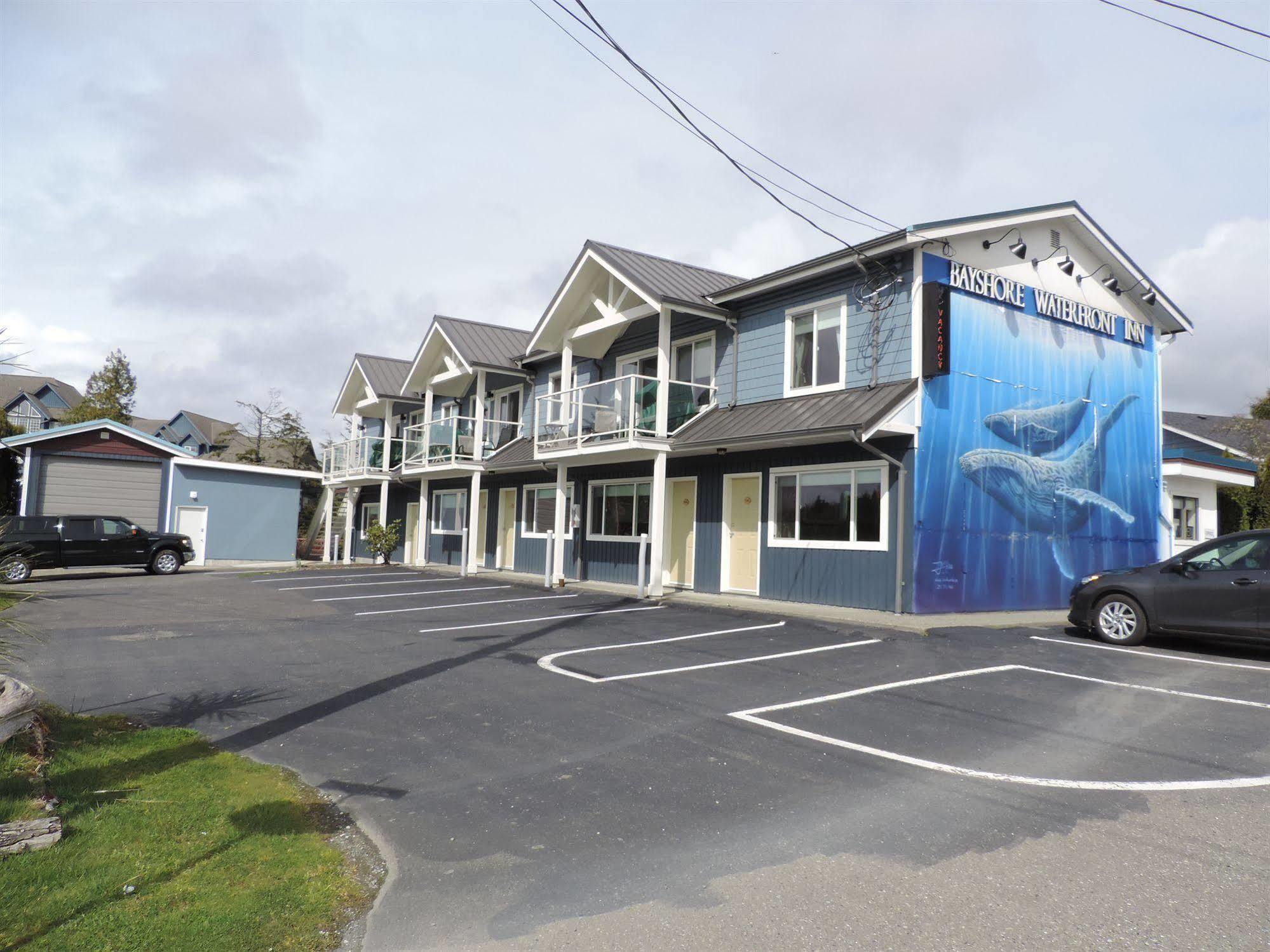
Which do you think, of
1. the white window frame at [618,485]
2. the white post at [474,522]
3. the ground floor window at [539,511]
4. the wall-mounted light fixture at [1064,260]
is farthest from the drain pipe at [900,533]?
the white post at [474,522]

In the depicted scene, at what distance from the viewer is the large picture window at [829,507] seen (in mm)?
13969

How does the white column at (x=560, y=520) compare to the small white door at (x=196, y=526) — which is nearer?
the white column at (x=560, y=520)

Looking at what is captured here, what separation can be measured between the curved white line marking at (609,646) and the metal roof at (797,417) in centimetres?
322

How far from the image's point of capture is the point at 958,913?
3611 mm

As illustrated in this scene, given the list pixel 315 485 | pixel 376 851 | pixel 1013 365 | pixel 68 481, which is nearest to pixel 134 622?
pixel 376 851

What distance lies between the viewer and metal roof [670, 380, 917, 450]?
13.1 metres

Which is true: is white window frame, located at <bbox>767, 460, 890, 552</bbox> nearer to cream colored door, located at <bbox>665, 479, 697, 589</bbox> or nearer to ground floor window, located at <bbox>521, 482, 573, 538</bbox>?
cream colored door, located at <bbox>665, 479, 697, 589</bbox>

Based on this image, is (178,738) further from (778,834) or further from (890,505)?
(890,505)

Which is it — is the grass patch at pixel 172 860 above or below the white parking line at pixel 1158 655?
below

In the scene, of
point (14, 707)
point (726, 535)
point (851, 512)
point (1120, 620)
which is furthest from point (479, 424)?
point (14, 707)

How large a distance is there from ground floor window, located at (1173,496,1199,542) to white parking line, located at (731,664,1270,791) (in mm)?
15555

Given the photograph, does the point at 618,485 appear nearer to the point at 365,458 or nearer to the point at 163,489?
the point at 365,458

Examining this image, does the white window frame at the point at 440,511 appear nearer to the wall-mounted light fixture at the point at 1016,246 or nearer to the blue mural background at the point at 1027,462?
the blue mural background at the point at 1027,462

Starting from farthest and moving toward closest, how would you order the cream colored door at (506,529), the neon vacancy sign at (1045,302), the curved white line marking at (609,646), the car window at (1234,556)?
the cream colored door at (506,529), the neon vacancy sign at (1045,302), the car window at (1234,556), the curved white line marking at (609,646)
